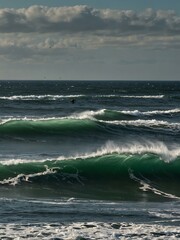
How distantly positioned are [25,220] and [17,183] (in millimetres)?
5828

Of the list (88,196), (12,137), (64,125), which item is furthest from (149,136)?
(88,196)

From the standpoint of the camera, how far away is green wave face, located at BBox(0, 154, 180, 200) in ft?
62.6

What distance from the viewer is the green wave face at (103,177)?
1908 cm

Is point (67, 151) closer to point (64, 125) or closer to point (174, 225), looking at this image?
point (64, 125)

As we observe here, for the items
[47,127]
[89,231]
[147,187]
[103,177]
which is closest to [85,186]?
[103,177]

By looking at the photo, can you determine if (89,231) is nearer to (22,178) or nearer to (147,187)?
(147,187)

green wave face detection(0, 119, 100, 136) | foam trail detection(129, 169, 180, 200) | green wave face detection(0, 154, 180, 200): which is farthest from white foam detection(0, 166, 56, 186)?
green wave face detection(0, 119, 100, 136)

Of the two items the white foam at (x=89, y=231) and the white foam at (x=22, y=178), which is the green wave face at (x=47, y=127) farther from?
the white foam at (x=89, y=231)

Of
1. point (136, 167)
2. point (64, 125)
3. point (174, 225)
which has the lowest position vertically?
point (174, 225)

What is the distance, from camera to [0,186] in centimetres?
1897

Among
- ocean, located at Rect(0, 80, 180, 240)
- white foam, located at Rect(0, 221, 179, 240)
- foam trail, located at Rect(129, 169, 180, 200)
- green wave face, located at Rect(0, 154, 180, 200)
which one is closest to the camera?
white foam, located at Rect(0, 221, 179, 240)

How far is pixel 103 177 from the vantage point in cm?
2177

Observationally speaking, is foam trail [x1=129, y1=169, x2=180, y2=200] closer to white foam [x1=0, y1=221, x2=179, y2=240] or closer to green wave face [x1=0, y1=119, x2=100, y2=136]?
Result: white foam [x1=0, y1=221, x2=179, y2=240]

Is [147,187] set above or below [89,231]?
above
